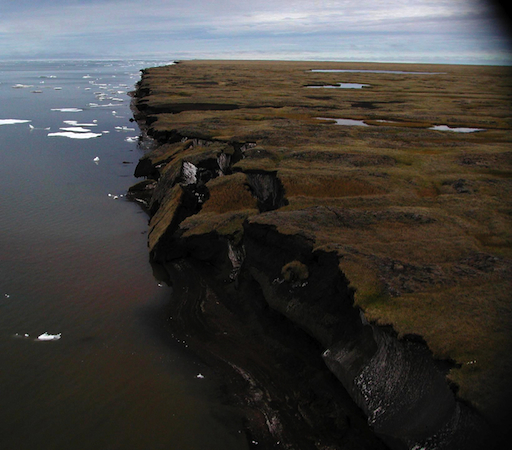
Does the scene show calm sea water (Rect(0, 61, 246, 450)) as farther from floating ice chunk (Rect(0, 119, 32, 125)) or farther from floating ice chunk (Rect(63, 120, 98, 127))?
floating ice chunk (Rect(0, 119, 32, 125))

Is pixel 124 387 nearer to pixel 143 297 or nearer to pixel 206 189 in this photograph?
pixel 143 297

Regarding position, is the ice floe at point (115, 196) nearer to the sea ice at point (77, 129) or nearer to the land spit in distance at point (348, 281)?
the land spit in distance at point (348, 281)

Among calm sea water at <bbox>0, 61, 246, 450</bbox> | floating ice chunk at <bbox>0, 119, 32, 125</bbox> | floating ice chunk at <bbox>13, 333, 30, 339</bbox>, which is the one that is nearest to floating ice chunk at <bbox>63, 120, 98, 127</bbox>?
floating ice chunk at <bbox>0, 119, 32, 125</bbox>

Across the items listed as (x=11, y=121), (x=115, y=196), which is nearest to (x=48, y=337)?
(x=115, y=196)

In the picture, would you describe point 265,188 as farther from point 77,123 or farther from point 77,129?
point 77,123

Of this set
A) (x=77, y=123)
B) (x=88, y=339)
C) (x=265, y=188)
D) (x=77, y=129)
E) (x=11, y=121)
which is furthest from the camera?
(x=11, y=121)

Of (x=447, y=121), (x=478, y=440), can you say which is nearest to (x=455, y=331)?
(x=478, y=440)
